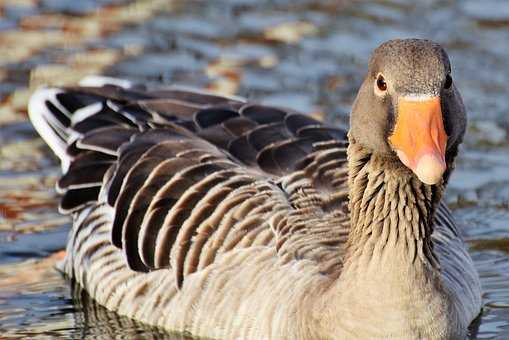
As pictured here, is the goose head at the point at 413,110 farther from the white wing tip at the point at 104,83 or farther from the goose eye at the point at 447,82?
the white wing tip at the point at 104,83

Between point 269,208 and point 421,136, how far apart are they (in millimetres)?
2347

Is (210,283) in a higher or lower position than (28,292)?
higher

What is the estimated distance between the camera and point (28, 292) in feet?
41.7

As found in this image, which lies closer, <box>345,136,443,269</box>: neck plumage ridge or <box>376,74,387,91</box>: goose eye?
<box>376,74,387,91</box>: goose eye

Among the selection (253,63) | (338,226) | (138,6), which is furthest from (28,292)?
(138,6)

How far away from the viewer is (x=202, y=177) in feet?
37.9

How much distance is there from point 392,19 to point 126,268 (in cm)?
853

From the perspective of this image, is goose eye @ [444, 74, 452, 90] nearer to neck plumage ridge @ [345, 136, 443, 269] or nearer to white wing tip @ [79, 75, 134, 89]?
neck plumage ridge @ [345, 136, 443, 269]

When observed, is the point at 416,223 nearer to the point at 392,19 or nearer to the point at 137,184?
the point at 137,184

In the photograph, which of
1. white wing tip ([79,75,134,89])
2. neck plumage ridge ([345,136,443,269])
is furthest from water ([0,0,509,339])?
neck plumage ridge ([345,136,443,269])

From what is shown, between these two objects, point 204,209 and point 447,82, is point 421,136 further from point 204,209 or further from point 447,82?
point 204,209

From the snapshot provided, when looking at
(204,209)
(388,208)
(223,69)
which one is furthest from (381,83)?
(223,69)

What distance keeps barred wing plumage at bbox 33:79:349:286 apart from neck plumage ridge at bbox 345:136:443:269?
1.86 feet

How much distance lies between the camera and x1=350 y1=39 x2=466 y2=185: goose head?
352 inches
